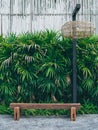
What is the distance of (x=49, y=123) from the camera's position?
8.57 metres

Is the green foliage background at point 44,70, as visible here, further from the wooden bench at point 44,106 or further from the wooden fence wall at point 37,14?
the wooden fence wall at point 37,14

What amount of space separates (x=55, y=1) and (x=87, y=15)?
116 cm

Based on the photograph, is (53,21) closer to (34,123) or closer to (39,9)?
(39,9)

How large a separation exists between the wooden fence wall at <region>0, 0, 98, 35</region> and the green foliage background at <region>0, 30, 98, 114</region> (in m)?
2.28

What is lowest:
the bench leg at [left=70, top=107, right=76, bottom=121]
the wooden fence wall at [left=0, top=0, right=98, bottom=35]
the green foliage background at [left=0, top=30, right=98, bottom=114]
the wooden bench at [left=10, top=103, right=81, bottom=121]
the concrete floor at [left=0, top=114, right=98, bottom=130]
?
the concrete floor at [left=0, top=114, right=98, bottom=130]

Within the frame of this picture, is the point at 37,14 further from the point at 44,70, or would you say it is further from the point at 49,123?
the point at 49,123

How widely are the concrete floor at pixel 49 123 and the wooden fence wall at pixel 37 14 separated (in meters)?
4.10

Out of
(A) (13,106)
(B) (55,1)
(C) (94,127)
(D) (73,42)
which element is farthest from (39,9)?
(C) (94,127)

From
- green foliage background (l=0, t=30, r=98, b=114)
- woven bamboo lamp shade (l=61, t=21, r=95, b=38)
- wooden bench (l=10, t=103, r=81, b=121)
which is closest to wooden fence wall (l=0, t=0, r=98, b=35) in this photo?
green foliage background (l=0, t=30, r=98, b=114)

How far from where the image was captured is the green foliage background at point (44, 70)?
9.94 metres

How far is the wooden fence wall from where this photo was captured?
1248 cm

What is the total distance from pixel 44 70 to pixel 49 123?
6.16 ft

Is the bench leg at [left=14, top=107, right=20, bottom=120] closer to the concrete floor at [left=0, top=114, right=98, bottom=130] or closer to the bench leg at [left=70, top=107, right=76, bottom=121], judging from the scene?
the concrete floor at [left=0, top=114, right=98, bottom=130]

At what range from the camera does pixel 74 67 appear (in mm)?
9523
